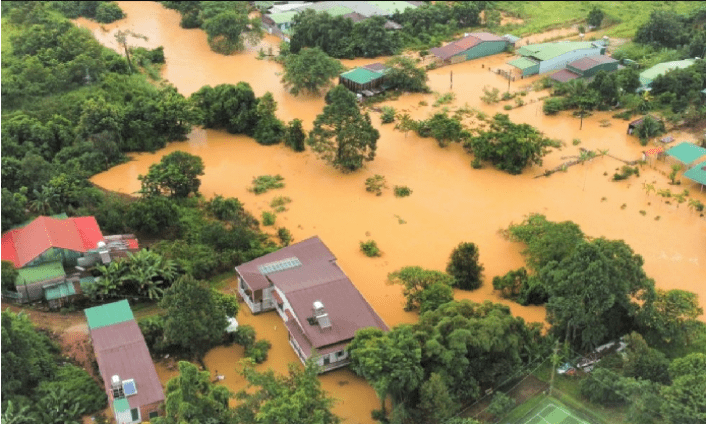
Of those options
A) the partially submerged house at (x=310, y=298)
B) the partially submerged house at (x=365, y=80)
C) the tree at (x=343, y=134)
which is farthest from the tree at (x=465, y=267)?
the partially submerged house at (x=365, y=80)

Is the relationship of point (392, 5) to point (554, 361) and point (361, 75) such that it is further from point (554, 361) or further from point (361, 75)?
point (554, 361)

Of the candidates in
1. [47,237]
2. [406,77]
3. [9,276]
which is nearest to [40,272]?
[9,276]

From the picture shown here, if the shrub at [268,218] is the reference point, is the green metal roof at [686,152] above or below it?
above

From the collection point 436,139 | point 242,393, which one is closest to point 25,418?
point 242,393

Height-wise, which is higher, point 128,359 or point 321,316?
point 321,316

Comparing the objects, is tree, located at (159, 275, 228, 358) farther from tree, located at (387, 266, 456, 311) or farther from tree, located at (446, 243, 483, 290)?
tree, located at (446, 243, 483, 290)

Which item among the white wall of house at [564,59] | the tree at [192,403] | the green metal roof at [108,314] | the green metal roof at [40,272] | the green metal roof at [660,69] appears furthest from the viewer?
the white wall of house at [564,59]

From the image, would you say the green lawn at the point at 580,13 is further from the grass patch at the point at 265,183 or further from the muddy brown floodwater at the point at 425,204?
the grass patch at the point at 265,183
